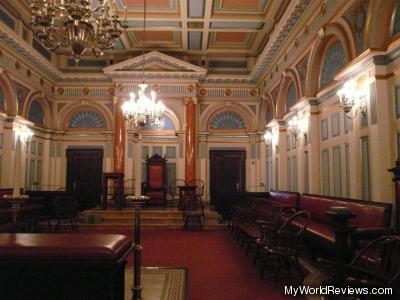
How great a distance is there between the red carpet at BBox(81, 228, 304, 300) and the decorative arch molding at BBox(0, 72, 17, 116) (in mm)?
4267

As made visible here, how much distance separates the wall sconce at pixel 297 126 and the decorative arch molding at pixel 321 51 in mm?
721

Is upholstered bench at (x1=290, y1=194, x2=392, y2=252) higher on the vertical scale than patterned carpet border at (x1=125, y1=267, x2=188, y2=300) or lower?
higher

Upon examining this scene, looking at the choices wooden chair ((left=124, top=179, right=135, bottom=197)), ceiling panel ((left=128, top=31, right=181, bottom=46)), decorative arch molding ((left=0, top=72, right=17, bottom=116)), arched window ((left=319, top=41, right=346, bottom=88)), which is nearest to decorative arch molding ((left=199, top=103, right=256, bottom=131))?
ceiling panel ((left=128, top=31, right=181, bottom=46))

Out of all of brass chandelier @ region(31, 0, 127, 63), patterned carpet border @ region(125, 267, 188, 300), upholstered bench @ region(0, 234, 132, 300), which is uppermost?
brass chandelier @ region(31, 0, 127, 63)

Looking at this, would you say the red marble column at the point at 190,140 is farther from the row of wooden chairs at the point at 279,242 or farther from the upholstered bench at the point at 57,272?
the upholstered bench at the point at 57,272

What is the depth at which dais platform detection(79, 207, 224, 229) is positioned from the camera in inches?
373

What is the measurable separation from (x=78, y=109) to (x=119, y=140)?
2.44 m

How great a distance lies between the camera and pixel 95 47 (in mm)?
4934

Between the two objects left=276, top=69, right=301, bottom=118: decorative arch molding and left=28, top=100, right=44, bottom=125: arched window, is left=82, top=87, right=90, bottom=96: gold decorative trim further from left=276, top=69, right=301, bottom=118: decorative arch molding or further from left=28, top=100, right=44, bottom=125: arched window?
left=276, top=69, right=301, bottom=118: decorative arch molding

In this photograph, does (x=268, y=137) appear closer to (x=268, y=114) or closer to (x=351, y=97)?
(x=268, y=114)

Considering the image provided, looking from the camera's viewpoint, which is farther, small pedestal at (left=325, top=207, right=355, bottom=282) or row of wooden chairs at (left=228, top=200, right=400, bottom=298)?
small pedestal at (left=325, top=207, right=355, bottom=282)

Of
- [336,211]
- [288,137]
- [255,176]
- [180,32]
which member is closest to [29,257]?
[336,211]

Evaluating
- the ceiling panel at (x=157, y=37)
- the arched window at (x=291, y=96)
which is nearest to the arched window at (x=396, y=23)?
the arched window at (x=291, y=96)

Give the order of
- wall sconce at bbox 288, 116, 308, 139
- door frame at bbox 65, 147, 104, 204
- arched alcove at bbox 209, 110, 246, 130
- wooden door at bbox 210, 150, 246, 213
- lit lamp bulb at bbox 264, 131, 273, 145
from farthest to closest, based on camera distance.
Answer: arched alcove at bbox 209, 110, 246, 130, wooden door at bbox 210, 150, 246, 213, door frame at bbox 65, 147, 104, 204, lit lamp bulb at bbox 264, 131, 273, 145, wall sconce at bbox 288, 116, 308, 139
